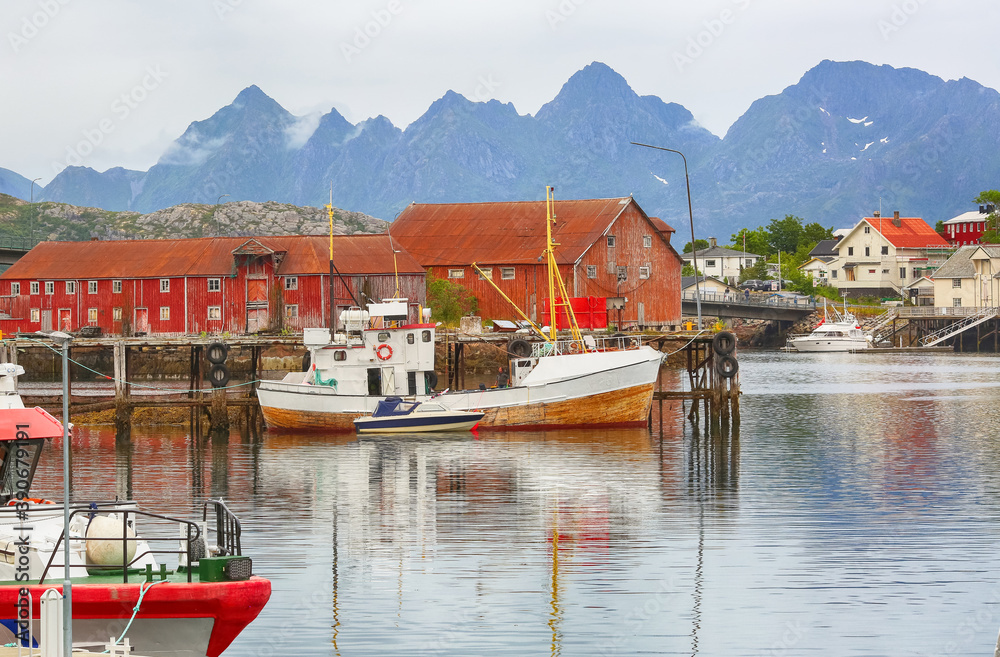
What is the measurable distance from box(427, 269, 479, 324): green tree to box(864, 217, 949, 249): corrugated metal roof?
70.7 m

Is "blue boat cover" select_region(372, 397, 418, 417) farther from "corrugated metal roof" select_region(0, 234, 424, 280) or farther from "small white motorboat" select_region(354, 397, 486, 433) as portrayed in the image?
"corrugated metal roof" select_region(0, 234, 424, 280)

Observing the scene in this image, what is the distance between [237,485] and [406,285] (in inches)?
1738

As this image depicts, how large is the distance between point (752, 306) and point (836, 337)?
8.22 metres

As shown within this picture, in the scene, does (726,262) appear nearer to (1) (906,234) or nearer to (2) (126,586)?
(1) (906,234)

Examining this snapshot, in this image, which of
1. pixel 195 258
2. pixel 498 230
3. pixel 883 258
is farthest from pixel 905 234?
pixel 195 258

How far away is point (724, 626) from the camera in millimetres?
18109

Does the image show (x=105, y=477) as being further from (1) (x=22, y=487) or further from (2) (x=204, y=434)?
(1) (x=22, y=487)

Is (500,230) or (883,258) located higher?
(883,258)

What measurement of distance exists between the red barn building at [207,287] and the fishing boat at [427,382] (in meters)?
26.7

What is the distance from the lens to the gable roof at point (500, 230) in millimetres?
79500

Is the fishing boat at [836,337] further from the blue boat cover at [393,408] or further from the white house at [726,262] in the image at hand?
the blue boat cover at [393,408]

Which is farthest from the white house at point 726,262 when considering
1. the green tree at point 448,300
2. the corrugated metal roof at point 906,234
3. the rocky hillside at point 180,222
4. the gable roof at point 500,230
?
the green tree at point 448,300

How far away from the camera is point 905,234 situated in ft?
456

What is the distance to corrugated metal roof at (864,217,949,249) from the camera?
136250mm
